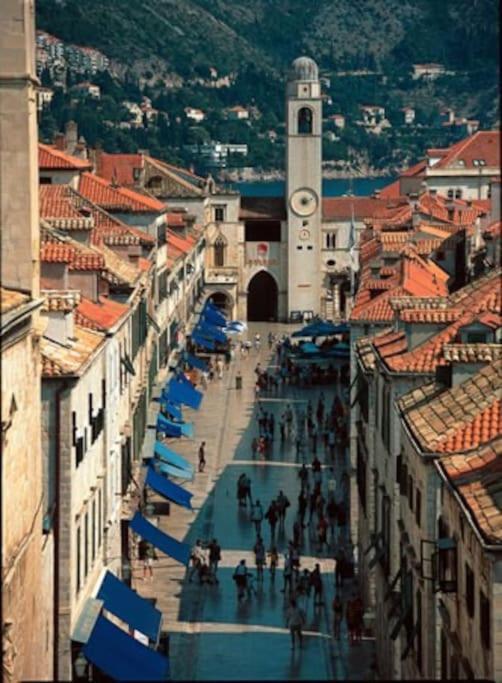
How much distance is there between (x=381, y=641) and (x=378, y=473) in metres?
3.68

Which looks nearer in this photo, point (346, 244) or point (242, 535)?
point (242, 535)

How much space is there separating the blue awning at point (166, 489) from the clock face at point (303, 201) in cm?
7842

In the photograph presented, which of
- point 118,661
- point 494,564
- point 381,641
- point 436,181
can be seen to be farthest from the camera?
point 436,181

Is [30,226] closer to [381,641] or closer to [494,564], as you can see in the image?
[494,564]

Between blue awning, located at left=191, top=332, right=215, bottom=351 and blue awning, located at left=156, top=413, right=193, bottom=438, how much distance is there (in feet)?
105

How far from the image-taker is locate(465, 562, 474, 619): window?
1053 inches

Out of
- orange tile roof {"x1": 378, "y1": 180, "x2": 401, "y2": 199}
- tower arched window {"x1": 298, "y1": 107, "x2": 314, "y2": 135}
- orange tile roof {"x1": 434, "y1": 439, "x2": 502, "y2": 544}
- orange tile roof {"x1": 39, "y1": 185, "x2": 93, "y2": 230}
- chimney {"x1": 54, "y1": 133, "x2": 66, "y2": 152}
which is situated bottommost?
orange tile roof {"x1": 434, "y1": 439, "x2": 502, "y2": 544}

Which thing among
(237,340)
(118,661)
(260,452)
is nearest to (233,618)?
(118,661)

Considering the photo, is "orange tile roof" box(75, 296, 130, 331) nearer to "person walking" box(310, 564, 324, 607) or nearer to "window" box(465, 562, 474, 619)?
"person walking" box(310, 564, 324, 607)

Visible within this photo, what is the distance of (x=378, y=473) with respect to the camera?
142 feet

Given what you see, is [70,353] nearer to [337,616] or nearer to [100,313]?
[100,313]

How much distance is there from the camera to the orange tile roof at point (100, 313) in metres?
43.8

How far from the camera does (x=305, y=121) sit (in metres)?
140

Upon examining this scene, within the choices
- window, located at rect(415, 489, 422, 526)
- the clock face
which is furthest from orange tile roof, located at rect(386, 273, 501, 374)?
the clock face
